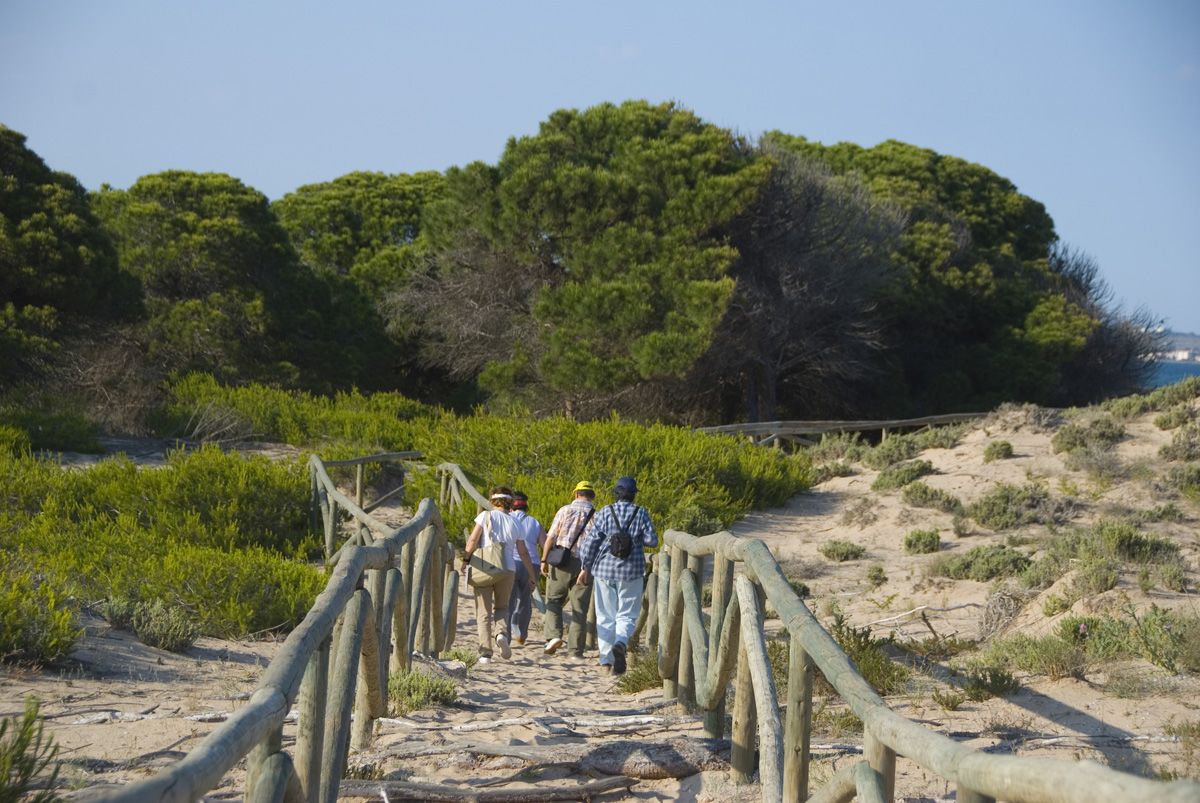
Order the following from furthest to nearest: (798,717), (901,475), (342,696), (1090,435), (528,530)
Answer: (901,475) < (1090,435) < (528,530) < (342,696) < (798,717)

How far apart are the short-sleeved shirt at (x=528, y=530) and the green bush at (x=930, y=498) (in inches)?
265

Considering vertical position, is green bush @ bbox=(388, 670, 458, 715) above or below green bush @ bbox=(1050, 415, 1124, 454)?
below

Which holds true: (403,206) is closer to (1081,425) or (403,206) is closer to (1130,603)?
(1081,425)

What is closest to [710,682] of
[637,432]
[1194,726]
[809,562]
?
[1194,726]

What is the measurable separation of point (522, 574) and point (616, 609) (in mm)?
1301

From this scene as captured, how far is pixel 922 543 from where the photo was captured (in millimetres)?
13078

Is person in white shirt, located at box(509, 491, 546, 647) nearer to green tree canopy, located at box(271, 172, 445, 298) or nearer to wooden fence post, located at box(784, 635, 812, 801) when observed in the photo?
wooden fence post, located at box(784, 635, 812, 801)

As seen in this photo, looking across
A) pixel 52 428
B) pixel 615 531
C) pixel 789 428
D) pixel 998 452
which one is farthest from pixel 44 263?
pixel 998 452

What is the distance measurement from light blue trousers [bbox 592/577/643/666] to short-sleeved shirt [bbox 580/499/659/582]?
0.20ft

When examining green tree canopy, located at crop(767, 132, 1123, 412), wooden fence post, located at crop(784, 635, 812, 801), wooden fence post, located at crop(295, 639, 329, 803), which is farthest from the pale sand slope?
green tree canopy, located at crop(767, 132, 1123, 412)

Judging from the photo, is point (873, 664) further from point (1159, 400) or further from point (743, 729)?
point (1159, 400)

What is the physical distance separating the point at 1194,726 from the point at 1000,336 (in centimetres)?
2594

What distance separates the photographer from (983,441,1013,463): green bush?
647 inches

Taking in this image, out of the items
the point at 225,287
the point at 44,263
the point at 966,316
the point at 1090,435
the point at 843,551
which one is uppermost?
the point at 225,287
